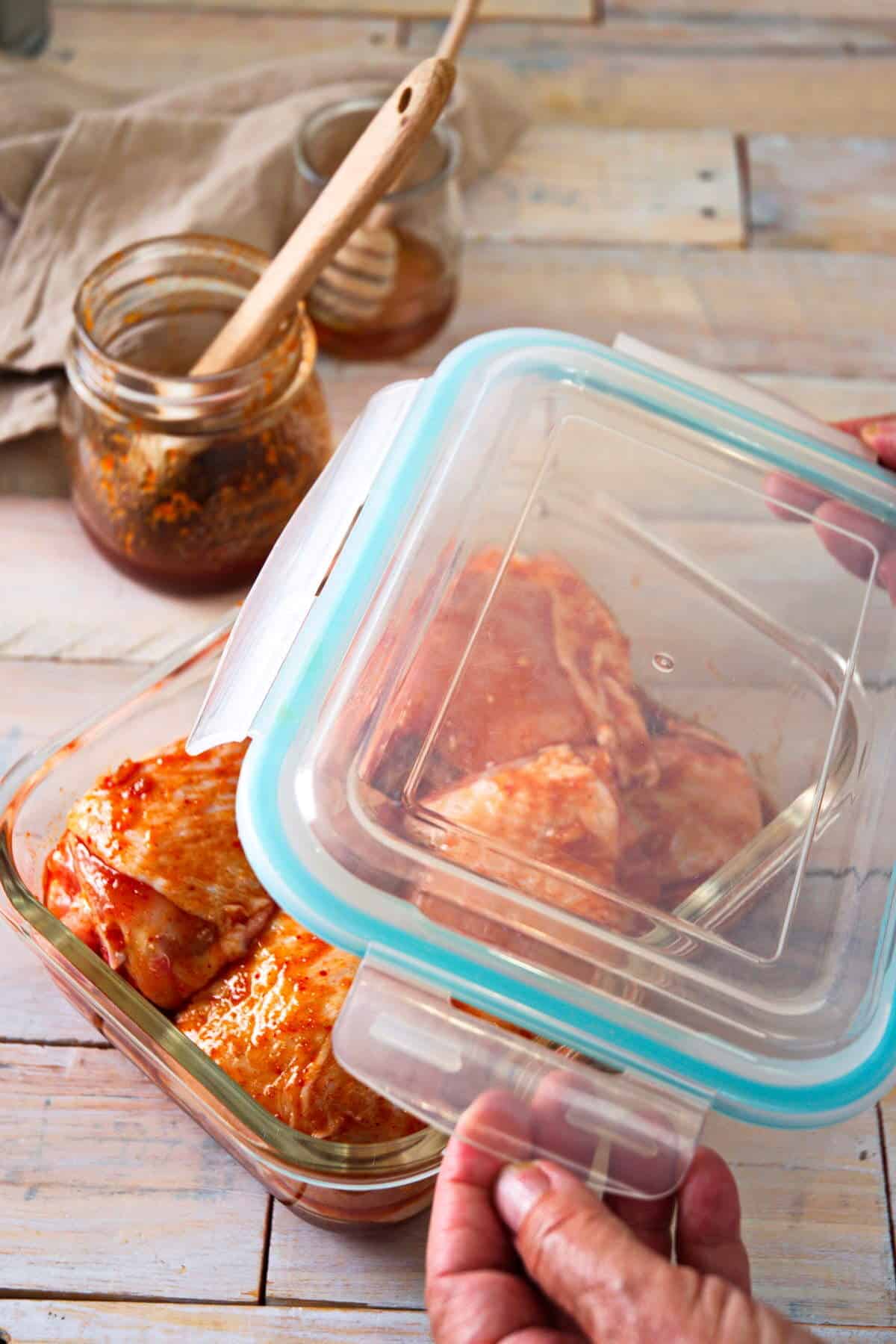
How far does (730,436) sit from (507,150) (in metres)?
0.76

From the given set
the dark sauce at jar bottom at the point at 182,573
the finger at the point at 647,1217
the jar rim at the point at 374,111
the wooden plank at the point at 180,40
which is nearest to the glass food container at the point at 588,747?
the finger at the point at 647,1217

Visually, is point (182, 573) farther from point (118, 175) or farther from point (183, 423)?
point (118, 175)

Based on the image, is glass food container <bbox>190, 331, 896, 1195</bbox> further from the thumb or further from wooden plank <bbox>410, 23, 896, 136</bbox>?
wooden plank <bbox>410, 23, 896, 136</bbox>

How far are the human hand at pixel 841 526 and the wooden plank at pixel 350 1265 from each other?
1.64 ft

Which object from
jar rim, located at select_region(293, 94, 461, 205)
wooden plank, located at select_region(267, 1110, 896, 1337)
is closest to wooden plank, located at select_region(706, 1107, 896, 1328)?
wooden plank, located at select_region(267, 1110, 896, 1337)

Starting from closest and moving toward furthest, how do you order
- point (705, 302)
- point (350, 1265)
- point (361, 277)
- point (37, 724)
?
point (350, 1265), point (37, 724), point (361, 277), point (705, 302)

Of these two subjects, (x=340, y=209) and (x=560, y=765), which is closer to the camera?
(x=560, y=765)

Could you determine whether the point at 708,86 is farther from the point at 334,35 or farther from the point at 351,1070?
the point at 351,1070

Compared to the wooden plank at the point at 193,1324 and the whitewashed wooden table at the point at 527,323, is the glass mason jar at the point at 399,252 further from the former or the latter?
the wooden plank at the point at 193,1324

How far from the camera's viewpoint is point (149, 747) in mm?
925

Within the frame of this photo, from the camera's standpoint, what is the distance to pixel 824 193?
1486 millimetres

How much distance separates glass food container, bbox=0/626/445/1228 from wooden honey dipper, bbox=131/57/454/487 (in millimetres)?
229

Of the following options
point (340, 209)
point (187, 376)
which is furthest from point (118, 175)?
point (340, 209)

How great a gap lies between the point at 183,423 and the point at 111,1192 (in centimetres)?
54
